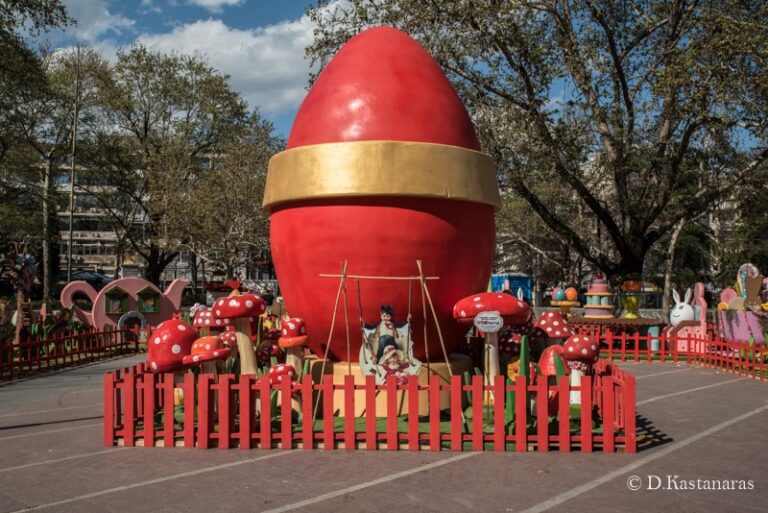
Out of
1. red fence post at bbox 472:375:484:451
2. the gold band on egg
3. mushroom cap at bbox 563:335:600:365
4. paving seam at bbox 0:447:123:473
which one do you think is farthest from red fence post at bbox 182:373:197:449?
mushroom cap at bbox 563:335:600:365

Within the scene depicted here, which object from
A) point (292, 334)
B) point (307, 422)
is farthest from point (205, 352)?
point (307, 422)

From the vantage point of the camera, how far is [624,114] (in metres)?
17.9

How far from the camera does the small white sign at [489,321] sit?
739cm

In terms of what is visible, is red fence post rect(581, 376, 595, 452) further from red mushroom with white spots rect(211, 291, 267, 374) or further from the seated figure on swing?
red mushroom with white spots rect(211, 291, 267, 374)

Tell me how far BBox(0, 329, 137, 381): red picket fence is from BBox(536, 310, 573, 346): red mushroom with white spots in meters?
9.94

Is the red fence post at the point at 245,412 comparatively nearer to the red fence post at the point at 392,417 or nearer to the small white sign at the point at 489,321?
the red fence post at the point at 392,417

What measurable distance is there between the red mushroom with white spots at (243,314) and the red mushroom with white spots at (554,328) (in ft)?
Result: 12.2

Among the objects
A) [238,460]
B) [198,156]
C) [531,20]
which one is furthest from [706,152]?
[198,156]

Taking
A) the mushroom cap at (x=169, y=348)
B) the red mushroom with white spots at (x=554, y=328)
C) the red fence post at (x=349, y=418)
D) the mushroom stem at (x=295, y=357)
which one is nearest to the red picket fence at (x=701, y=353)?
the red mushroom with white spots at (x=554, y=328)

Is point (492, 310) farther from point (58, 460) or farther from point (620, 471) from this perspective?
point (58, 460)

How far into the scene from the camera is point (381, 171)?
768cm

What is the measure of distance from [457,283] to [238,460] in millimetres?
3383

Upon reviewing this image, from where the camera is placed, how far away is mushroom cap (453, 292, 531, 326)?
24.6 ft

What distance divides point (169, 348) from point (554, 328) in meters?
4.86
